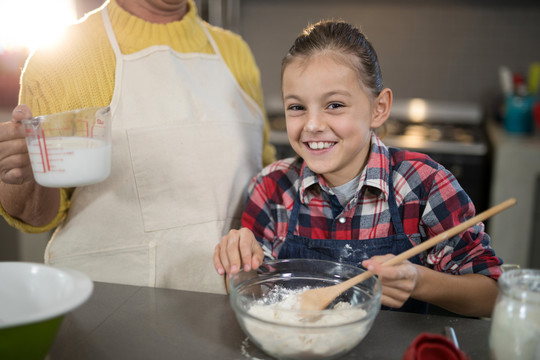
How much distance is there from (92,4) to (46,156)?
4.66ft

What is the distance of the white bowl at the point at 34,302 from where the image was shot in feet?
2.42

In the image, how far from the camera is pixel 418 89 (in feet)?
10.8

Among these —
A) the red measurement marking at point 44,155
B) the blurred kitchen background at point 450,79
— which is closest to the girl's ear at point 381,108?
the red measurement marking at point 44,155

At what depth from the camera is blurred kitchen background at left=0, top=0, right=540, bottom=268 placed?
2.56 meters

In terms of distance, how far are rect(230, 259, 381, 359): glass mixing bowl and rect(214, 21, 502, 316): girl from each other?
7cm

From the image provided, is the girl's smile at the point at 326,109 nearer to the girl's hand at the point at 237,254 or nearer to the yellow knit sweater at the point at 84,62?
the girl's hand at the point at 237,254

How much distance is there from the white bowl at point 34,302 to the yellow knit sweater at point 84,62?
0.46m

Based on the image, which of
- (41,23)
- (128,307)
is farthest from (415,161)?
(41,23)

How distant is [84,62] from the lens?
1.35 m

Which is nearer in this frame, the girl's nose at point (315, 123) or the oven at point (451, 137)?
the girl's nose at point (315, 123)

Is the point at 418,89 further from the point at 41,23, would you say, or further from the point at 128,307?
→ the point at 128,307

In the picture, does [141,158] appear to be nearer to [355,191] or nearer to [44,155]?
[44,155]

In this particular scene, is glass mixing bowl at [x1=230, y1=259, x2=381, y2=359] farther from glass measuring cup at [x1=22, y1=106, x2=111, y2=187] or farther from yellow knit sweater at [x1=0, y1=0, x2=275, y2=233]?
yellow knit sweater at [x1=0, y1=0, x2=275, y2=233]

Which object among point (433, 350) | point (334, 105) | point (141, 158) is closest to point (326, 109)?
point (334, 105)
